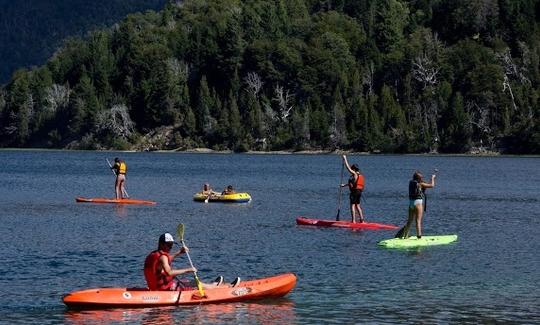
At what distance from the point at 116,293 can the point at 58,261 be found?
10.2m

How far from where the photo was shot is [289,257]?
42250 millimetres

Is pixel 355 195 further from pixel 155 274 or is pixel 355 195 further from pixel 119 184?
pixel 155 274

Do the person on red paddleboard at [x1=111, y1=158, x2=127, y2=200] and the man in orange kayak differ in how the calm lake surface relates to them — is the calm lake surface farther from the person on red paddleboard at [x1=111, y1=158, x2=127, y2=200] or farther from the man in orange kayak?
the person on red paddleboard at [x1=111, y1=158, x2=127, y2=200]

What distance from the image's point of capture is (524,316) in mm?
31422

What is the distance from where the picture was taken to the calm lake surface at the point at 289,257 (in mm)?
31641

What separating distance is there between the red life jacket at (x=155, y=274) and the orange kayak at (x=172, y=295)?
22cm

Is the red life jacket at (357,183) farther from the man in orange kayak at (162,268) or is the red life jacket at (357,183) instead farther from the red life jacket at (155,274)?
the red life jacket at (155,274)

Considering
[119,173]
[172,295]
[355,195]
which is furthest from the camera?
[119,173]

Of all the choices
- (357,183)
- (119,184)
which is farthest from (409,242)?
(119,184)

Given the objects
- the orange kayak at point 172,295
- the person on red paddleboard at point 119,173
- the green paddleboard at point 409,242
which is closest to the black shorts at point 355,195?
the green paddleboard at point 409,242

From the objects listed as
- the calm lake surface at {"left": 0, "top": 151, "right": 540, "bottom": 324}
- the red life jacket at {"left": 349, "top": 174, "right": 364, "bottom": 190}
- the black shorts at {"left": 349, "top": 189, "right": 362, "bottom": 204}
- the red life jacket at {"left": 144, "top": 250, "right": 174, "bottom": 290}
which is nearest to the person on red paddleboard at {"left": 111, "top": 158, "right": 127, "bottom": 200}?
Result: the calm lake surface at {"left": 0, "top": 151, "right": 540, "bottom": 324}

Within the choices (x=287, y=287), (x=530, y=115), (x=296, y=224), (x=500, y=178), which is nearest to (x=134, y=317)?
(x=287, y=287)

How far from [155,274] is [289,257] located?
38.0 feet

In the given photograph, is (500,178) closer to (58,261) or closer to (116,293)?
(58,261)
